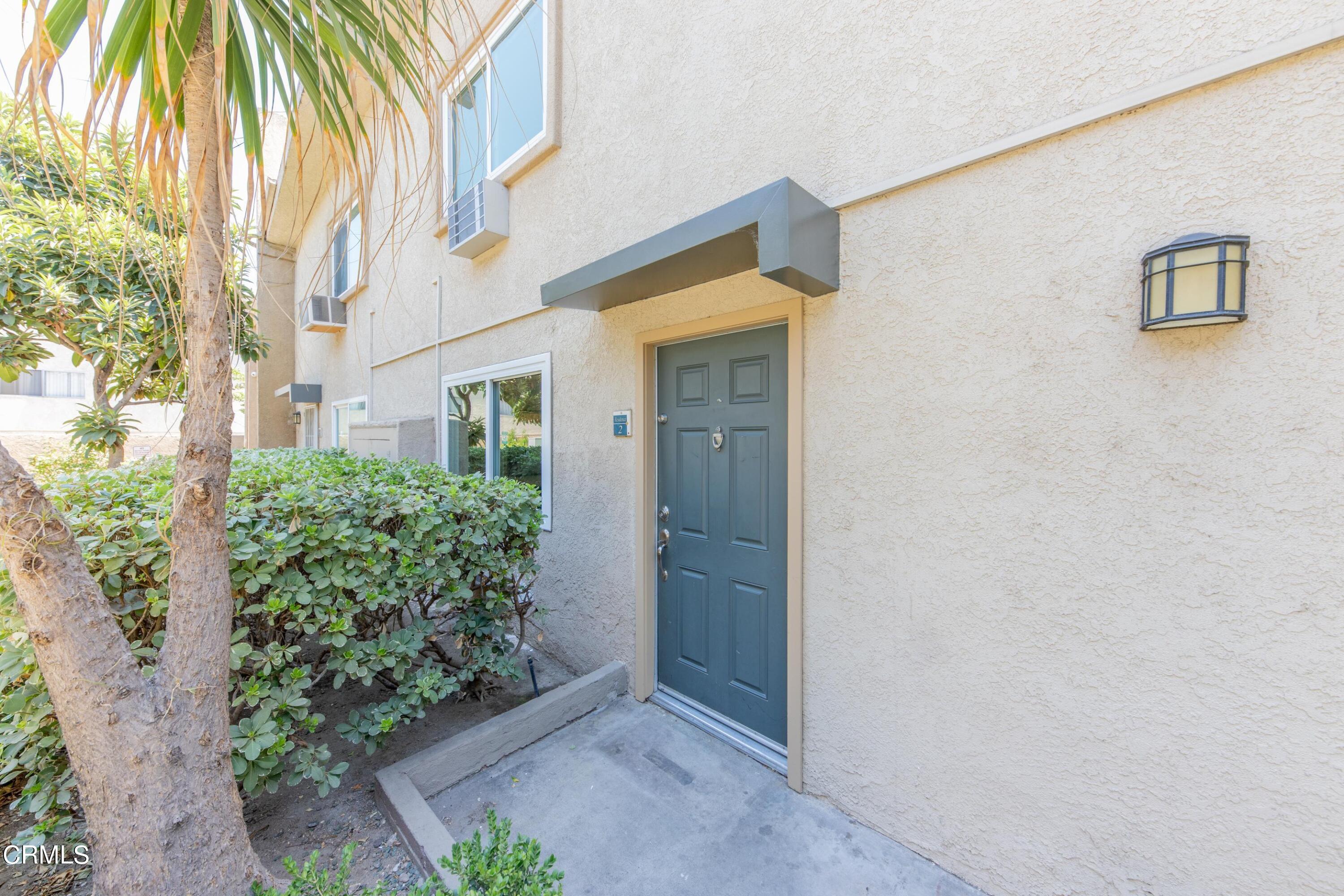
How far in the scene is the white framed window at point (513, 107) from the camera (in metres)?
4.29

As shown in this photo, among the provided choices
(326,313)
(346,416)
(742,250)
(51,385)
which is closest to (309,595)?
(742,250)

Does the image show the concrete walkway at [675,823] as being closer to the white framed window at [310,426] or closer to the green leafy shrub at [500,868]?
the green leafy shrub at [500,868]

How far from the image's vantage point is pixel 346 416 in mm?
9406

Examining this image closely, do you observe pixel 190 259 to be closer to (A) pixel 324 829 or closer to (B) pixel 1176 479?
(A) pixel 324 829

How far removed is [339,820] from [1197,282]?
13.9ft

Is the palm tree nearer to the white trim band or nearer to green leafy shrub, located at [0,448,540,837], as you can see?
green leafy shrub, located at [0,448,540,837]

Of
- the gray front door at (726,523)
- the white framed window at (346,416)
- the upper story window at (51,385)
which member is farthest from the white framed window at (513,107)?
the upper story window at (51,385)

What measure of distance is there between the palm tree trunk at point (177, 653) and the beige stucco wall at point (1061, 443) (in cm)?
55

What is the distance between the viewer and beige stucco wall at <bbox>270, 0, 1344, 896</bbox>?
62.1 inches

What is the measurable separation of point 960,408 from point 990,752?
4.67ft

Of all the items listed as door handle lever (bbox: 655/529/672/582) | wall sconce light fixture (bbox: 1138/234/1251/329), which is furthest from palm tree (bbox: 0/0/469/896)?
wall sconce light fixture (bbox: 1138/234/1251/329)

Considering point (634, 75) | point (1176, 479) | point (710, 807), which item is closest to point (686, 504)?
point (710, 807)

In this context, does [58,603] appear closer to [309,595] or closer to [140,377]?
[309,595]

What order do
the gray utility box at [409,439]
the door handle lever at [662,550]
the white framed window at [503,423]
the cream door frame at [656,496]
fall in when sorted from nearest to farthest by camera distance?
1. the cream door frame at [656,496]
2. the door handle lever at [662,550]
3. the white framed window at [503,423]
4. the gray utility box at [409,439]
